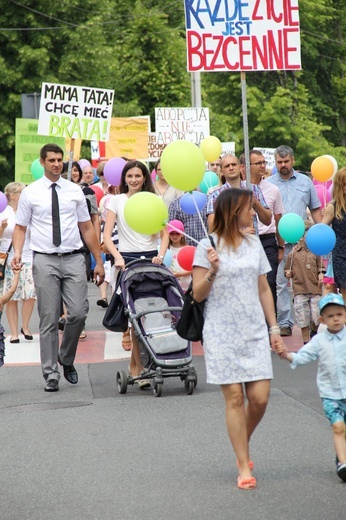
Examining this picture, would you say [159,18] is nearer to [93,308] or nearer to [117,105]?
[117,105]

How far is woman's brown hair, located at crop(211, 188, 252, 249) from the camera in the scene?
681 cm

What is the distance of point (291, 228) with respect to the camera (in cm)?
1170

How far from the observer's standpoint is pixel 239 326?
22.6 ft

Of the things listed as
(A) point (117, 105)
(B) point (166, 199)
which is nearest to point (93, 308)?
(B) point (166, 199)

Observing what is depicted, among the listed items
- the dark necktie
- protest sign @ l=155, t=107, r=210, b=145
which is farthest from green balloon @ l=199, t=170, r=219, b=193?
protest sign @ l=155, t=107, r=210, b=145

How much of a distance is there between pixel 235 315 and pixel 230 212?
22.5 inches

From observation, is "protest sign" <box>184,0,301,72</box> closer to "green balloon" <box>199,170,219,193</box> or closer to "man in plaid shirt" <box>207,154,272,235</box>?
"man in plaid shirt" <box>207,154,272,235</box>

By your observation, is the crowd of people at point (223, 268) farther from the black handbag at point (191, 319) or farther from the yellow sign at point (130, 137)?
the yellow sign at point (130, 137)

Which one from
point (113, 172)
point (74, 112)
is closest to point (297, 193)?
point (113, 172)

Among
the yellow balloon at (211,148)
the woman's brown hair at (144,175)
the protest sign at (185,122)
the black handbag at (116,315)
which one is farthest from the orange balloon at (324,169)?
the protest sign at (185,122)

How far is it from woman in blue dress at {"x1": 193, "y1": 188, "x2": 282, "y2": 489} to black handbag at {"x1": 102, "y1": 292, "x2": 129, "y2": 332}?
3.50m

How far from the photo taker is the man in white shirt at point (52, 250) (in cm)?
1045

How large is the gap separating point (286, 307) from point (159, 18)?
32.1m

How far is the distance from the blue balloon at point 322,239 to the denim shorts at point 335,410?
3.31m
